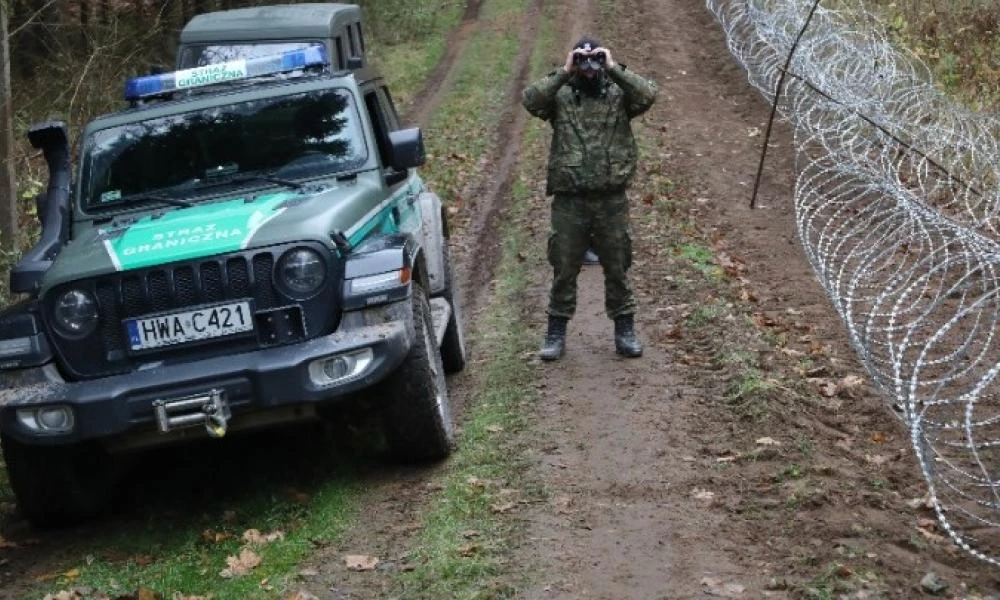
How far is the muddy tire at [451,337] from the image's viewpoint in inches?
343

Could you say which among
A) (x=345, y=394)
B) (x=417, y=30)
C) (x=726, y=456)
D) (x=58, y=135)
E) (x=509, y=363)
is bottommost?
(x=417, y=30)

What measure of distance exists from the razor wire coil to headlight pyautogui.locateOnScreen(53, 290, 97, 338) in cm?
378

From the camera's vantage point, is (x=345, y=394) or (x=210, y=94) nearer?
(x=345, y=394)

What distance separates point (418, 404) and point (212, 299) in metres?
1.17

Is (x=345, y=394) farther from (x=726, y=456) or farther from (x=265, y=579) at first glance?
(x=726, y=456)

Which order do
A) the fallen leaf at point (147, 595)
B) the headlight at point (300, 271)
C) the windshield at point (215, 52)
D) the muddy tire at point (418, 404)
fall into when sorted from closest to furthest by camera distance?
the fallen leaf at point (147, 595) < the headlight at point (300, 271) < the muddy tire at point (418, 404) < the windshield at point (215, 52)

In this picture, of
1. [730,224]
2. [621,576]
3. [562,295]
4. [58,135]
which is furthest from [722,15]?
[621,576]

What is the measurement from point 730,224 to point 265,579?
8328 millimetres

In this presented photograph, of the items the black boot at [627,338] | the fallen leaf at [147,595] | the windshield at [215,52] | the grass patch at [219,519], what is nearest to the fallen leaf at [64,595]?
the grass patch at [219,519]

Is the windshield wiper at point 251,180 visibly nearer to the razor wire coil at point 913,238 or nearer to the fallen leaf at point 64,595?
the fallen leaf at point 64,595

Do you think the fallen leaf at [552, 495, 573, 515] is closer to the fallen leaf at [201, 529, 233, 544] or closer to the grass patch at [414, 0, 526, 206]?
the fallen leaf at [201, 529, 233, 544]

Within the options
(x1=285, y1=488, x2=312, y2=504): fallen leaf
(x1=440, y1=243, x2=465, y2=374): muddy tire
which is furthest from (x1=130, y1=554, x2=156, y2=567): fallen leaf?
(x1=440, y1=243, x2=465, y2=374): muddy tire

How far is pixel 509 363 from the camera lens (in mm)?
8906

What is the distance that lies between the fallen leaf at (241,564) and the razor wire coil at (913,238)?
300 cm
